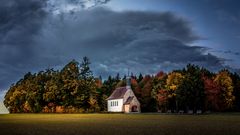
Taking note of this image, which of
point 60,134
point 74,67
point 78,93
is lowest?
point 60,134

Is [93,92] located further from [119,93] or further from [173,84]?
[119,93]

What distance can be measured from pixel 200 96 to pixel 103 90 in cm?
6551

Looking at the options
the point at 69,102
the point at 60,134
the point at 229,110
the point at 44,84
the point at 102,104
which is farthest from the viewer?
the point at 102,104

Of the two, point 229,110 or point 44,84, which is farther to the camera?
point 229,110

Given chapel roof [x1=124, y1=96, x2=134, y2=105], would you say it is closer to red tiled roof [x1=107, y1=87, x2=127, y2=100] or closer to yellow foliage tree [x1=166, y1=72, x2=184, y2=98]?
red tiled roof [x1=107, y1=87, x2=127, y2=100]

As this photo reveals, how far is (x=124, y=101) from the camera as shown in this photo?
140875 millimetres

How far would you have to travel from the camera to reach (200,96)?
99750 mm

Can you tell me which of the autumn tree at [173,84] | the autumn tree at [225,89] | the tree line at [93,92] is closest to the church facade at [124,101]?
the tree line at [93,92]

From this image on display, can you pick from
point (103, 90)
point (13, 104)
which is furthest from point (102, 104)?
point (13, 104)

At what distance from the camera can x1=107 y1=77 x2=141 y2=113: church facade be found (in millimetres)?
132875

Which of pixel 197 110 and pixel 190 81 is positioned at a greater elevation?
pixel 190 81

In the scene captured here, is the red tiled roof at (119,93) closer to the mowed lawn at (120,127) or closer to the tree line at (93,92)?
the tree line at (93,92)

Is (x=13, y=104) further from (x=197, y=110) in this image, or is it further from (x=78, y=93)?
(x=197, y=110)

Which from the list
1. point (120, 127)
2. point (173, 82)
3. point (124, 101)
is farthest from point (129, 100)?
point (120, 127)
